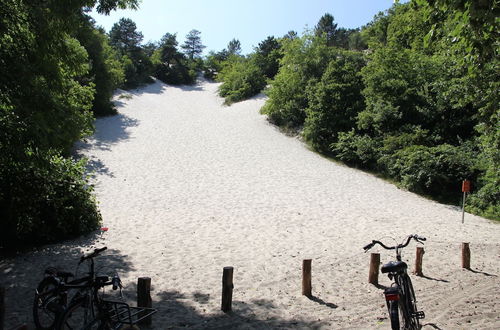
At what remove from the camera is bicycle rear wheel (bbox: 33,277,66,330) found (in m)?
4.56

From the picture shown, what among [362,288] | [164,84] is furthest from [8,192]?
[164,84]

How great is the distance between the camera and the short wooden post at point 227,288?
5.79 metres

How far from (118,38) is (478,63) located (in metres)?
55.0

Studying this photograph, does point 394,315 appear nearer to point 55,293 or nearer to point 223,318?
point 223,318

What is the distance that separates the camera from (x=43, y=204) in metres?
9.22

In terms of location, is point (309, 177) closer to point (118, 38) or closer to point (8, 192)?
point (8, 192)

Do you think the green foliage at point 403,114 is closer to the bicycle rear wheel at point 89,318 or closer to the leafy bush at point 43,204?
the bicycle rear wheel at point 89,318

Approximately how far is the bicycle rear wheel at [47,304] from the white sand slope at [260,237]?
2.08 feet

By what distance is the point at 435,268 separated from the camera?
8383 millimetres

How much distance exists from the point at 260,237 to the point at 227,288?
4.88 meters

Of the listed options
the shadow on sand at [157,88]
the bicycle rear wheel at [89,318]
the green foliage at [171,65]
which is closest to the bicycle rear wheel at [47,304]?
the bicycle rear wheel at [89,318]

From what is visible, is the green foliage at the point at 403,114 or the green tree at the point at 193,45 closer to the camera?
the green foliage at the point at 403,114

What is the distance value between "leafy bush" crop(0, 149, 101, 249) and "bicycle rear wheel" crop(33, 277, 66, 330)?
3.36 m

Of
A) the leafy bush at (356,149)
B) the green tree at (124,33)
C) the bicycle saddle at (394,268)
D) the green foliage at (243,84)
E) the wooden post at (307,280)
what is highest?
the green tree at (124,33)
